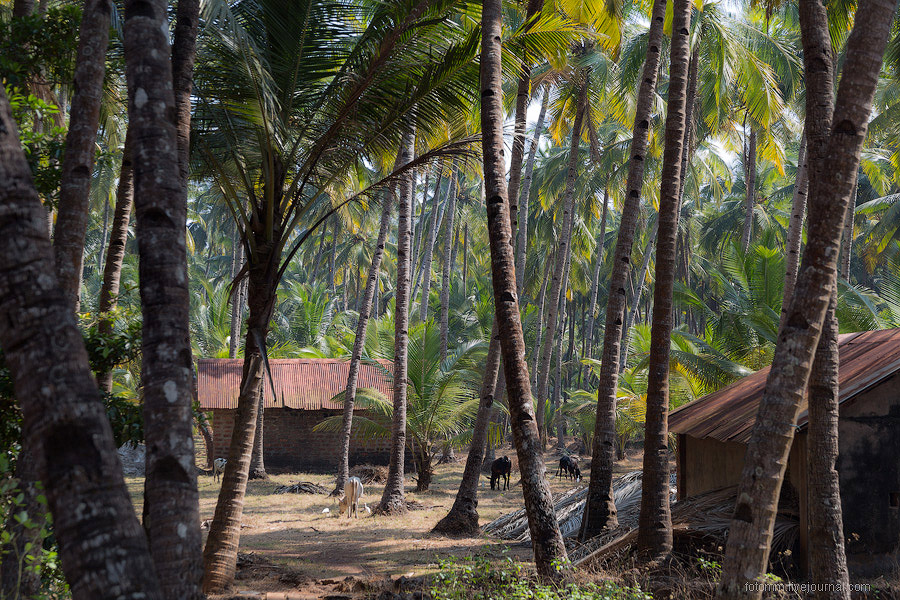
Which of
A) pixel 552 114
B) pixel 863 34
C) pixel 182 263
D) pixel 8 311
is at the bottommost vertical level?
pixel 8 311

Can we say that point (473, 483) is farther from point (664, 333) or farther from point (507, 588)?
point (507, 588)

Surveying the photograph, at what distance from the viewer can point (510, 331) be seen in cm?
640

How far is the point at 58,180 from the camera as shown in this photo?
241 inches

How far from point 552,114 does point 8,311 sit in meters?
17.7

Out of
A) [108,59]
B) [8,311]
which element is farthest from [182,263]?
[108,59]

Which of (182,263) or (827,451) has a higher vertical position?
(182,263)

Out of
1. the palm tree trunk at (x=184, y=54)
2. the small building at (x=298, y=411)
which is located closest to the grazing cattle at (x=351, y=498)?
the small building at (x=298, y=411)

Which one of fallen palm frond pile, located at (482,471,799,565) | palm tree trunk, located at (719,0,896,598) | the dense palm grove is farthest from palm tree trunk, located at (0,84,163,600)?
fallen palm frond pile, located at (482,471,799,565)

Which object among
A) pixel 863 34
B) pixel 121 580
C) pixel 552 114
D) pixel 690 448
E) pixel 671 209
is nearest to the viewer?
pixel 121 580

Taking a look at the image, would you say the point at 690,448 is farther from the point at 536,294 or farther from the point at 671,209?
the point at 536,294

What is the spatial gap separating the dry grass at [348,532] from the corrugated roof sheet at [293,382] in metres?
2.12

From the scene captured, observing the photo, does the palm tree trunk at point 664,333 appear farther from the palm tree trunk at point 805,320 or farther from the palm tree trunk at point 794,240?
the palm tree trunk at point 794,240

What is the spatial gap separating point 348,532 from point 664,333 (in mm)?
7348

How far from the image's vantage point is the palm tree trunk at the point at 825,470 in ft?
18.4
